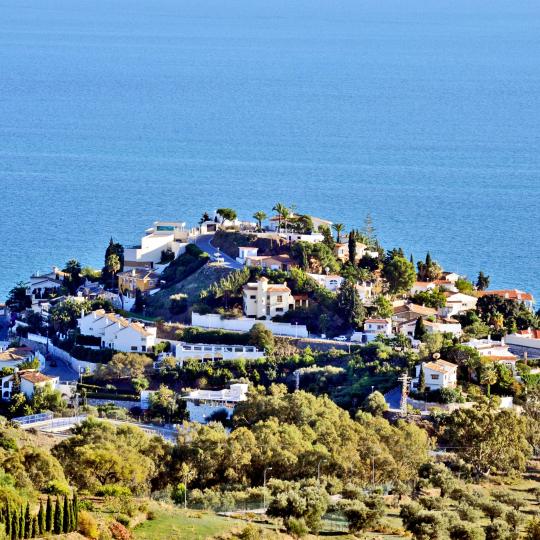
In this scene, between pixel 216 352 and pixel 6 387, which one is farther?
pixel 216 352

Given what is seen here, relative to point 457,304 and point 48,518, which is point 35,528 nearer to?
point 48,518

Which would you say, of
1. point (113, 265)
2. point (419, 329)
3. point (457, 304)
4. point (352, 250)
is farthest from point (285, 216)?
point (419, 329)

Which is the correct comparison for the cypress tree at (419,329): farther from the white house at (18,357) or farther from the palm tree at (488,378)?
the white house at (18,357)

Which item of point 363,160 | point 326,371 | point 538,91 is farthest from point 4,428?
point 538,91

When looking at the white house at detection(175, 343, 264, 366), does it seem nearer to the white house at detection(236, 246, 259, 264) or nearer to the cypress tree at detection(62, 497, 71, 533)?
the white house at detection(236, 246, 259, 264)

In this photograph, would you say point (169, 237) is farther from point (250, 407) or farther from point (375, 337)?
point (250, 407)

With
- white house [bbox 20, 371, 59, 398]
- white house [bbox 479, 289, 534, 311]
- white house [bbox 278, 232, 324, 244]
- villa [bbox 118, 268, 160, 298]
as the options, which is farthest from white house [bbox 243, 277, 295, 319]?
white house [bbox 20, 371, 59, 398]

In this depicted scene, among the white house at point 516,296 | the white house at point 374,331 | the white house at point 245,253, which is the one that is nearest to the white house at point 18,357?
the white house at point 245,253
